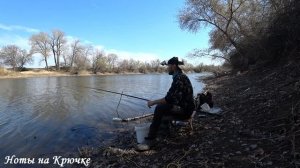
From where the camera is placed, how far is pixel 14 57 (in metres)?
84.6

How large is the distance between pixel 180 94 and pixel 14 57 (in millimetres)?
88233

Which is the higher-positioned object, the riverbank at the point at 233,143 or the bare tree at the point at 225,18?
the bare tree at the point at 225,18

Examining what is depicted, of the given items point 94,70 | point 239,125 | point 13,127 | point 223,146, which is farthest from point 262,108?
point 94,70

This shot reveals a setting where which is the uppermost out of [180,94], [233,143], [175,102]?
[180,94]

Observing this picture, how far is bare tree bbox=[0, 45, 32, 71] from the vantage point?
274 ft

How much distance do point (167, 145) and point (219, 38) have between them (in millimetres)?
26672

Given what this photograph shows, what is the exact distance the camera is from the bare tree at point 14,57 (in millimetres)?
83562

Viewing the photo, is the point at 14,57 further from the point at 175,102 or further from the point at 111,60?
the point at 175,102

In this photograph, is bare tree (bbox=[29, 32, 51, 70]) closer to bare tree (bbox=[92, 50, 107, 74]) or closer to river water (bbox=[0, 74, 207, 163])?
bare tree (bbox=[92, 50, 107, 74])

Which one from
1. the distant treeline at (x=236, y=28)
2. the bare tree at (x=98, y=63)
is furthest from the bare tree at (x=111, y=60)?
the distant treeline at (x=236, y=28)

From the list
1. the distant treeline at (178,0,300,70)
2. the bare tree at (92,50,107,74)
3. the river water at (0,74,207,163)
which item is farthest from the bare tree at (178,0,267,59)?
the bare tree at (92,50,107,74)

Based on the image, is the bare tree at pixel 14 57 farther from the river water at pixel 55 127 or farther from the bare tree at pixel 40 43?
the river water at pixel 55 127

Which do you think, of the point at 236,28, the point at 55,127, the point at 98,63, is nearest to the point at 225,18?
the point at 236,28

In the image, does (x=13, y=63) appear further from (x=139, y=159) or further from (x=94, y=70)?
(x=139, y=159)
